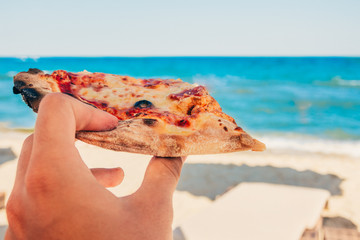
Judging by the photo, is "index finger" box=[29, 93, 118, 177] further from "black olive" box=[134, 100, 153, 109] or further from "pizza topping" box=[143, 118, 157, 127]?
"black olive" box=[134, 100, 153, 109]

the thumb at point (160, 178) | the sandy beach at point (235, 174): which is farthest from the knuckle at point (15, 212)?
the sandy beach at point (235, 174)

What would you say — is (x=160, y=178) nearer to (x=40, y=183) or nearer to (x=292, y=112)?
(x=40, y=183)

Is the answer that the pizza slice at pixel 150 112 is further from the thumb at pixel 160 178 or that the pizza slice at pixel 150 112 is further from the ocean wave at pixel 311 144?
the ocean wave at pixel 311 144

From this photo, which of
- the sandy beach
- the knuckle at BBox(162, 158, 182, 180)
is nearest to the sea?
the sandy beach

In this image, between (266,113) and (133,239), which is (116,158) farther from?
(266,113)

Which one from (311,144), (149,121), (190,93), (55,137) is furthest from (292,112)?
(55,137)

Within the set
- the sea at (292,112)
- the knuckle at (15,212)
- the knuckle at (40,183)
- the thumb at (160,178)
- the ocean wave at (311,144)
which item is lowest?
the knuckle at (15,212)
